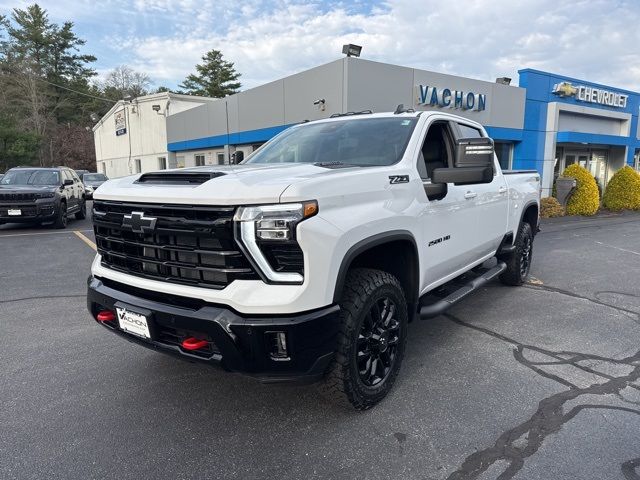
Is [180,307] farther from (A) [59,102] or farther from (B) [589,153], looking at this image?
(A) [59,102]

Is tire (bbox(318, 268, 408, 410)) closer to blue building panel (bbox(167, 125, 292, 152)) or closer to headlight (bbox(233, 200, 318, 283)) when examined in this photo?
headlight (bbox(233, 200, 318, 283))

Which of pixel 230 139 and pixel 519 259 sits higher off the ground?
pixel 230 139

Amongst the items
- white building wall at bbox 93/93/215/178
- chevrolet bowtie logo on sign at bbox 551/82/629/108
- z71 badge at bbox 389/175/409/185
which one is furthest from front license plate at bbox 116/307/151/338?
white building wall at bbox 93/93/215/178

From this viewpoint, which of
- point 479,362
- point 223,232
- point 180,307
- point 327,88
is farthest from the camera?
point 327,88

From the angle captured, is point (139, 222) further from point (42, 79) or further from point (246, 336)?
point (42, 79)

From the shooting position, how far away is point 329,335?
2.47 m

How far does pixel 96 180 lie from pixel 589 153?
78.9ft

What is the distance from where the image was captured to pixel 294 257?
2.34 m

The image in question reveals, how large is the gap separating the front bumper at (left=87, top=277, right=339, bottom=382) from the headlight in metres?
0.24

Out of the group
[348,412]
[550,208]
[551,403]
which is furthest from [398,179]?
[550,208]

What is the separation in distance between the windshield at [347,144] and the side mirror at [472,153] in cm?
44

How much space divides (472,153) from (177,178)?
202 centimetres

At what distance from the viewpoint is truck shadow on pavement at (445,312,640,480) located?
2459 millimetres

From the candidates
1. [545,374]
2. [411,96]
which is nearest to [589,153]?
[411,96]
